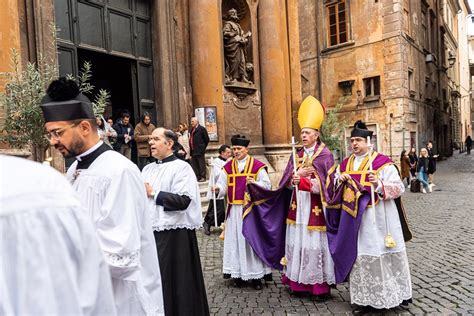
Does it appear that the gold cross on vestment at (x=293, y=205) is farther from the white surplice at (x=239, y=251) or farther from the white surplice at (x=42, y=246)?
the white surplice at (x=42, y=246)

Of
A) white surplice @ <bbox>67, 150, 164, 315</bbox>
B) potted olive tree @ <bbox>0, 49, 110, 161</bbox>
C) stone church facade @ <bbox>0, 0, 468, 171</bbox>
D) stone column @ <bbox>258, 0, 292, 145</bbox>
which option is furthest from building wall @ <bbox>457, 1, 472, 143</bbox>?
white surplice @ <bbox>67, 150, 164, 315</bbox>

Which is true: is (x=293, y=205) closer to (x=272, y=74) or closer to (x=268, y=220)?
(x=268, y=220)

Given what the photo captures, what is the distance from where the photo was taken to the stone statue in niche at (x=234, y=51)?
13.2 meters

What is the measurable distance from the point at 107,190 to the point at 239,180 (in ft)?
12.4

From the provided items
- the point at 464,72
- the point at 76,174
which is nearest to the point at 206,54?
the point at 76,174

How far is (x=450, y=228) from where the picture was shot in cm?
906

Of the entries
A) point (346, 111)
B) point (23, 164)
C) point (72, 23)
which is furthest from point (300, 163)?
point (346, 111)

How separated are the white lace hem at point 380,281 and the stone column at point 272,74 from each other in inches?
379

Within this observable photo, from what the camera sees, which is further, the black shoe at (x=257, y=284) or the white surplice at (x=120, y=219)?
the black shoe at (x=257, y=284)

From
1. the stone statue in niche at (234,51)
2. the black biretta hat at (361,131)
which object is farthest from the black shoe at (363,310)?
the stone statue in niche at (234,51)

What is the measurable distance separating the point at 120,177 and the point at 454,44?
167 feet

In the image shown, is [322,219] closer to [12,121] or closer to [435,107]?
[12,121]

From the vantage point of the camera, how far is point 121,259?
89.8 inches

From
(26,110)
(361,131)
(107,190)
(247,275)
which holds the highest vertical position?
(26,110)
